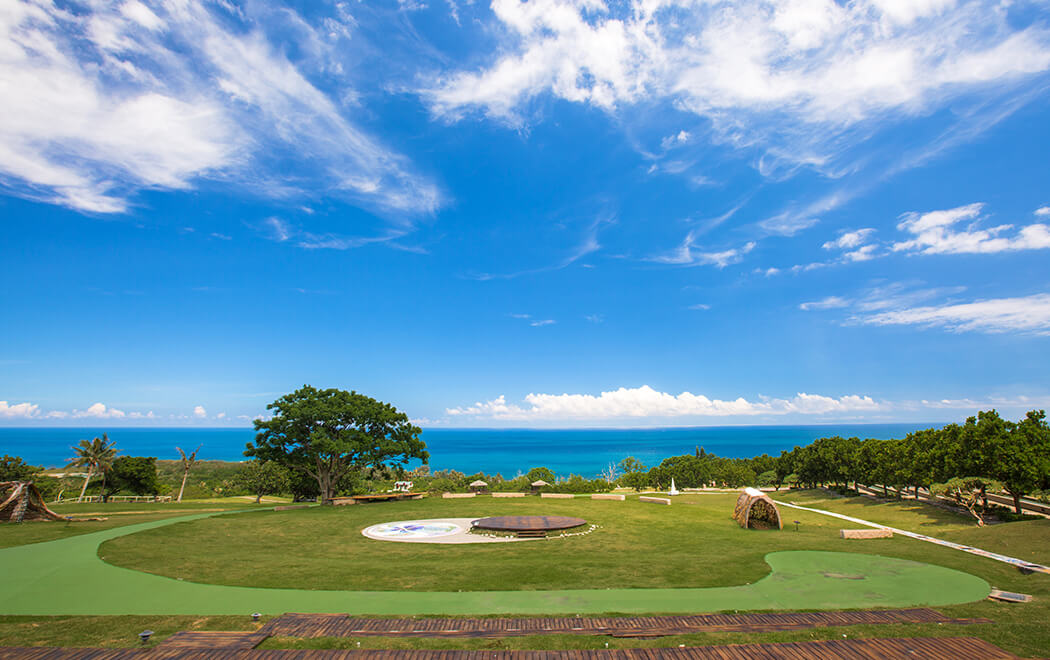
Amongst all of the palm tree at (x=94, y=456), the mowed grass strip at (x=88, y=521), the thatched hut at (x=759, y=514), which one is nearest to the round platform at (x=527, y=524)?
the thatched hut at (x=759, y=514)

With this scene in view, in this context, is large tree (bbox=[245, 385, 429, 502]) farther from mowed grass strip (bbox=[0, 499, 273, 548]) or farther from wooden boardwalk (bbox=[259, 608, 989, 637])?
wooden boardwalk (bbox=[259, 608, 989, 637])

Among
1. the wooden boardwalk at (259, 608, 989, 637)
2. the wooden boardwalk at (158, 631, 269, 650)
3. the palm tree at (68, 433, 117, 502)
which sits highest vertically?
the palm tree at (68, 433, 117, 502)

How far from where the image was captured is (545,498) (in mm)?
37125

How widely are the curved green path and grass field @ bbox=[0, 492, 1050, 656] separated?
27.0 inches

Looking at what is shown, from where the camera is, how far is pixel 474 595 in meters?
12.9

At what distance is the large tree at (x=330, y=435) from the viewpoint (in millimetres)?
33125

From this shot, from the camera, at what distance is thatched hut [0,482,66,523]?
2377 centimetres

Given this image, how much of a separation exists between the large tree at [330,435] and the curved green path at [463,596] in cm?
1730

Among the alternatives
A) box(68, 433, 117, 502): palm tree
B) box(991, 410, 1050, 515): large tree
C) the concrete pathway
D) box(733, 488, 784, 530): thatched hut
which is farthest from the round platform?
box(68, 433, 117, 502): palm tree

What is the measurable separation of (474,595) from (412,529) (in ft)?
41.9

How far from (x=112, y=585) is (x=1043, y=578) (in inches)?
1104

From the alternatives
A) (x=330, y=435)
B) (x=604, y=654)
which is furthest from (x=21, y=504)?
(x=604, y=654)

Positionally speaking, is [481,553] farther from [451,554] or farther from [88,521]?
[88,521]

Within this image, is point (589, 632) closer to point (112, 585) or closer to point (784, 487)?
point (112, 585)
